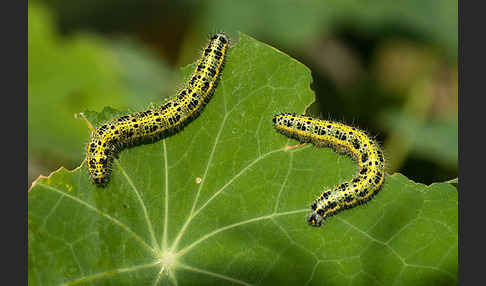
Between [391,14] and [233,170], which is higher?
[391,14]

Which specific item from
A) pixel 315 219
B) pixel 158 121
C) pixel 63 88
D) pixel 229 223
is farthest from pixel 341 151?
pixel 63 88

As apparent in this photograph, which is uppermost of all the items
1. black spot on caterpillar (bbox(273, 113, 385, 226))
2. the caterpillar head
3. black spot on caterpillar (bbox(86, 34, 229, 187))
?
black spot on caterpillar (bbox(86, 34, 229, 187))

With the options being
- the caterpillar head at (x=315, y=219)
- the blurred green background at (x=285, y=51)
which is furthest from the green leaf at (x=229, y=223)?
the blurred green background at (x=285, y=51)

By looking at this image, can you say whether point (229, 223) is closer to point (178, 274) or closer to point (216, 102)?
point (178, 274)

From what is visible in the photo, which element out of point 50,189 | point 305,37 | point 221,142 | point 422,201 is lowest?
point 422,201

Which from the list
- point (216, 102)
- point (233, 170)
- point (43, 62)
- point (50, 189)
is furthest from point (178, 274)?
point (43, 62)

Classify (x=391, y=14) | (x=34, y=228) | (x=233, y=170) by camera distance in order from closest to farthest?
(x=34, y=228)
(x=233, y=170)
(x=391, y=14)

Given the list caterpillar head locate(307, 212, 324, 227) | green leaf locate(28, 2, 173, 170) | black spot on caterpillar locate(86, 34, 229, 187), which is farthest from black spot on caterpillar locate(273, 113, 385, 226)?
green leaf locate(28, 2, 173, 170)

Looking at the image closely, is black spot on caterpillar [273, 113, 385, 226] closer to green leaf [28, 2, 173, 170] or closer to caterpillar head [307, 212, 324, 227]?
caterpillar head [307, 212, 324, 227]
